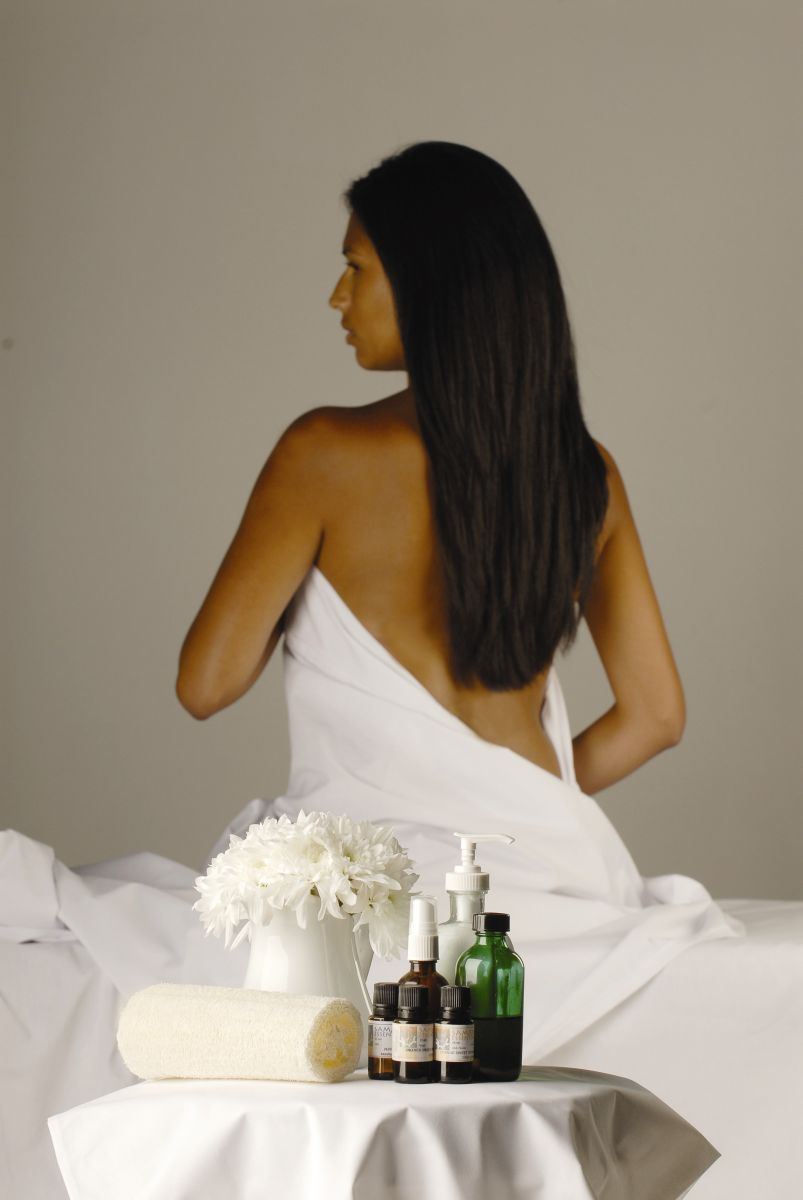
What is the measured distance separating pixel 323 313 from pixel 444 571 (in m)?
1.90

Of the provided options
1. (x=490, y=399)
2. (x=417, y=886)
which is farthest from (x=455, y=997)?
(x=490, y=399)

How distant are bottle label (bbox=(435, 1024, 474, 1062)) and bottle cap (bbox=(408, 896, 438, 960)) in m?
0.05

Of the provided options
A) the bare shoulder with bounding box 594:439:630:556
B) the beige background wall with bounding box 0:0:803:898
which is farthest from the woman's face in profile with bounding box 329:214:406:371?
the beige background wall with bounding box 0:0:803:898

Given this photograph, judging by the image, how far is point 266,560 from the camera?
2227mm

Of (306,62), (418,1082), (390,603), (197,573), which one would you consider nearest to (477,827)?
(390,603)

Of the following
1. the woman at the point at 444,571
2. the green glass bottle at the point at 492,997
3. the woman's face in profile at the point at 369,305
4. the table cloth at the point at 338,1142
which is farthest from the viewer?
the woman's face in profile at the point at 369,305

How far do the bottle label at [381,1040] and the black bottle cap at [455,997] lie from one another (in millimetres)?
44

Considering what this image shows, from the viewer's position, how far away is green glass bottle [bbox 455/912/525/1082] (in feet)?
4.20

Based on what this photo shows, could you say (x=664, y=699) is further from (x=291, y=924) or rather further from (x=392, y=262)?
(x=291, y=924)

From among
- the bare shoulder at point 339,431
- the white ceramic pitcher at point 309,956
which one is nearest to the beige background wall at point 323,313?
the bare shoulder at point 339,431

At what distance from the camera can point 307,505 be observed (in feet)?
7.31

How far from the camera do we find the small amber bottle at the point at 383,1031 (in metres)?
1.27

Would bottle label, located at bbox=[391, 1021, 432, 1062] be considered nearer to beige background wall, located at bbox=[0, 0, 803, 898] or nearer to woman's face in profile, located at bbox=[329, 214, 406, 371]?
woman's face in profile, located at bbox=[329, 214, 406, 371]

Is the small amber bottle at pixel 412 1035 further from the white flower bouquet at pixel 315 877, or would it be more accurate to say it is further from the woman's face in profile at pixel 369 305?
the woman's face in profile at pixel 369 305
